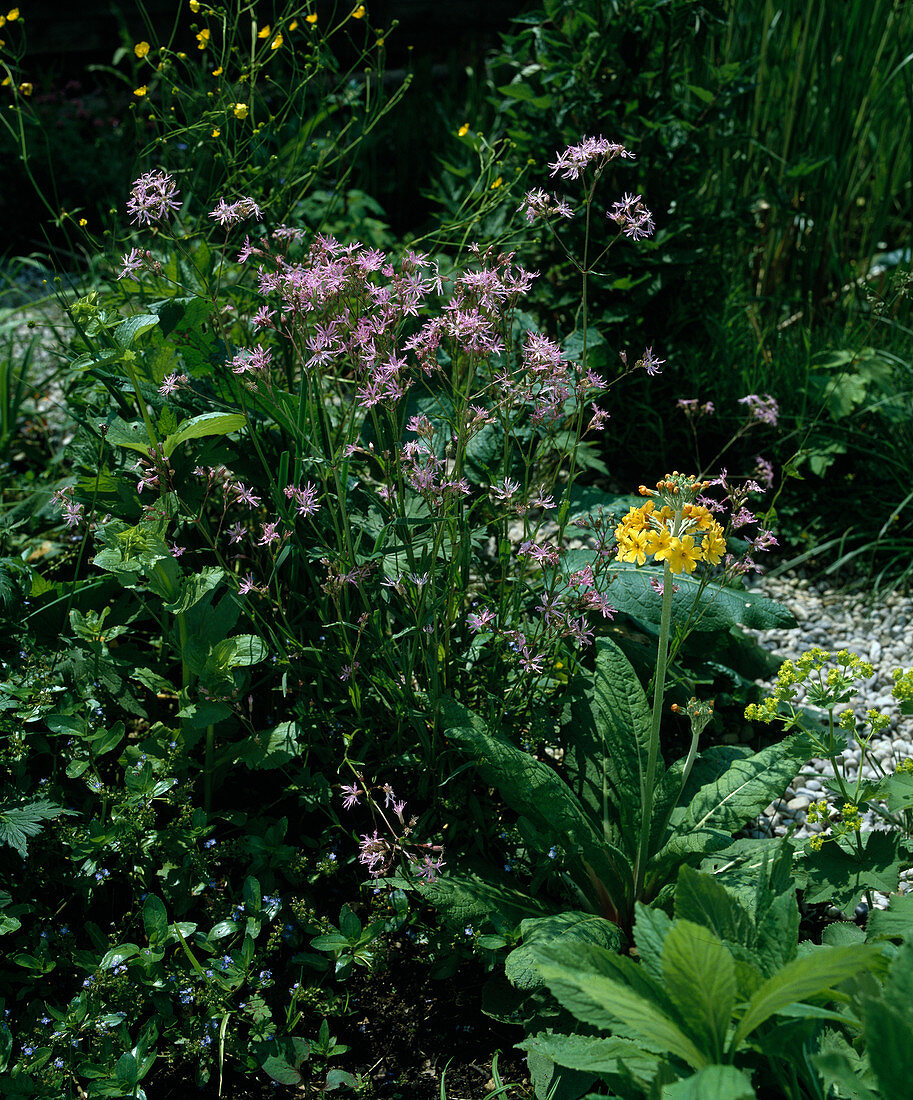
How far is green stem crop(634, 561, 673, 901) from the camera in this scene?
1.42 m

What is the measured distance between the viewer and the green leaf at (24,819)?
1.64 metres

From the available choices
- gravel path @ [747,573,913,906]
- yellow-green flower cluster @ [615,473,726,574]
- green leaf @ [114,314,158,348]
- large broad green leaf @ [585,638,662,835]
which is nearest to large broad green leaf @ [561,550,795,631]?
large broad green leaf @ [585,638,662,835]

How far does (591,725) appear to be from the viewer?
6.18 feet

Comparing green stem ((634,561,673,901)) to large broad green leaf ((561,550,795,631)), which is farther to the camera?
large broad green leaf ((561,550,795,631))

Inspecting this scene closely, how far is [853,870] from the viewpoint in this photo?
1.60 meters

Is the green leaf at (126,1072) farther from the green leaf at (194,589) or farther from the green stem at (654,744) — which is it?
the green stem at (654,744)

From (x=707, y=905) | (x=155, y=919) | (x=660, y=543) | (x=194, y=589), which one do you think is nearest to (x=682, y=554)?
(x=660, y=543)

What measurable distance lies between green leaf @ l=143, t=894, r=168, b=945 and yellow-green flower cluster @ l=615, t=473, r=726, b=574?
39.0 inches

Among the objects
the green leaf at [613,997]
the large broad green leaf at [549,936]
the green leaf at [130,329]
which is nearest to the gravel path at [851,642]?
the large broad green leaf at [549,936]

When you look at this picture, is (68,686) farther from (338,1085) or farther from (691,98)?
(691,98)

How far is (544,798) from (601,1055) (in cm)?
47

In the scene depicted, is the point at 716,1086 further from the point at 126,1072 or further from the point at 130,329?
the point at 130,329

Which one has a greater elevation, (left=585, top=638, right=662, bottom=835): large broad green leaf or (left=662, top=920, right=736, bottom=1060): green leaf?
(left=662, top=920, right=736, bottom=1060): green leaf

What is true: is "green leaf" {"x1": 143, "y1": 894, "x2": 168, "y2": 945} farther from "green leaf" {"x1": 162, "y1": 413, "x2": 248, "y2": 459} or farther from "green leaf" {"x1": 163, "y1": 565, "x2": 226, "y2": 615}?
"green leaf" {"x1": 162, "y1": 413, "x2": 248, "y2": 459}
